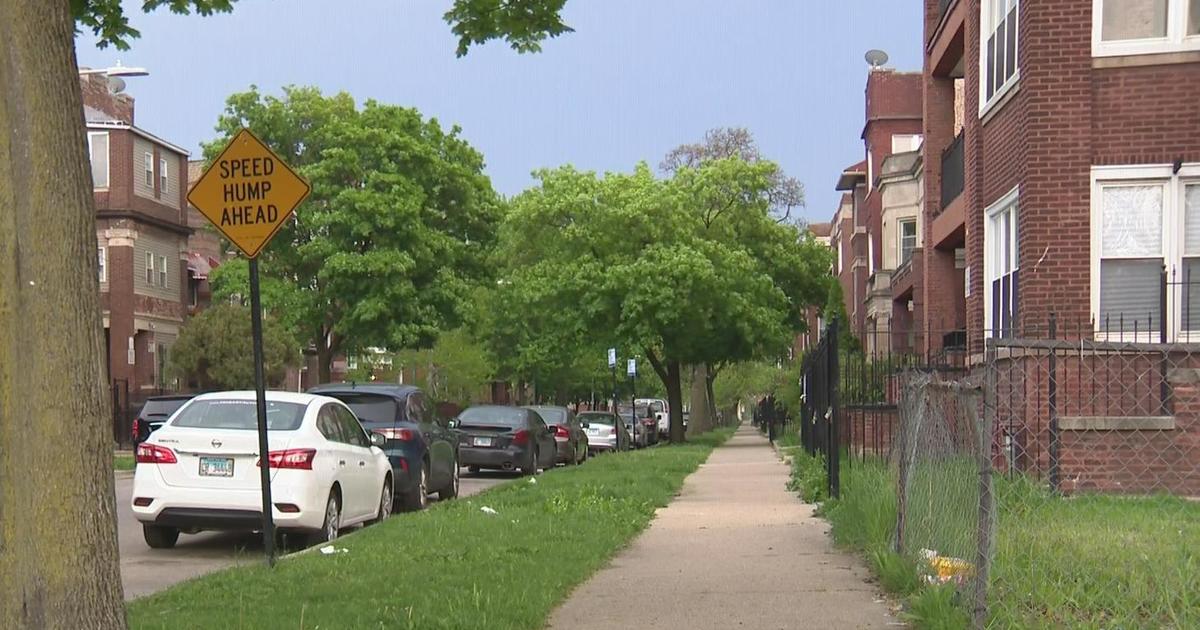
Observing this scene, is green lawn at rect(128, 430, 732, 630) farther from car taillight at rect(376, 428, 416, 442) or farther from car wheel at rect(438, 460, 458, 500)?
car wheel at rect(438, 460, 458, 500)

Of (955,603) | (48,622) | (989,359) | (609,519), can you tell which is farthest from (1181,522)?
(48,622)

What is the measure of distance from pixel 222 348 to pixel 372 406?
25990mm

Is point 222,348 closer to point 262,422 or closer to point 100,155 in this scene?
point 100,155

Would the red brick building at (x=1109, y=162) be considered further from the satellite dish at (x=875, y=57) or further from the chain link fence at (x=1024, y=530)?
the satellite dish at (x=875, y=57)

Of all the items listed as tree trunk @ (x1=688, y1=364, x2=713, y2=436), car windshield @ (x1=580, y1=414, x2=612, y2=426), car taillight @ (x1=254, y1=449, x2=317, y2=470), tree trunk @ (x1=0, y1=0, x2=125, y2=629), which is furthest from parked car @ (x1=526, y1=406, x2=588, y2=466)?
tree trunk @ (x1=688, y1=364, x2=713, y2=436)

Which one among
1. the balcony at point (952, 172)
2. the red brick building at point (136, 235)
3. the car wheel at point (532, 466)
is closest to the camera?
the balcony at point (952, 172)

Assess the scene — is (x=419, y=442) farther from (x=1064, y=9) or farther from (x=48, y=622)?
(x=48, y=622)

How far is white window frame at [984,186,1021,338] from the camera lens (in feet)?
49.9

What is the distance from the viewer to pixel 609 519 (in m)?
13.5

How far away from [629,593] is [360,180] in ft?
112

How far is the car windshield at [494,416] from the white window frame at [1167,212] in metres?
12.5

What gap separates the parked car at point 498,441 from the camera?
24.1 m

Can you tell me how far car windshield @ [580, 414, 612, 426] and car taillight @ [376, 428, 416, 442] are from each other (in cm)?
2137

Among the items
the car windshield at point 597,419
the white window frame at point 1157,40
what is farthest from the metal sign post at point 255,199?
the car windshield at point 597,419
